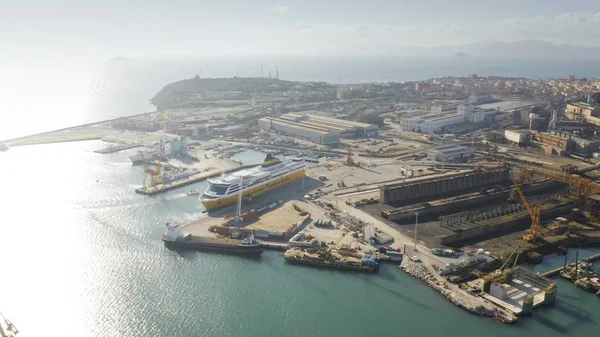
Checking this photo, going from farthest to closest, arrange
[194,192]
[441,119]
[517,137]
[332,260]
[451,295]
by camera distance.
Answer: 1. [441,119]
2. [517,137]
3. [194,192]
4. [332,260]
5. [451,295]

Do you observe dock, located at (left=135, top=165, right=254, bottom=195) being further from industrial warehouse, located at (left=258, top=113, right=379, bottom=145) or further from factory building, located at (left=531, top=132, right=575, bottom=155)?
factory building, located at (left=531, top=132, right=575, bottom=155)

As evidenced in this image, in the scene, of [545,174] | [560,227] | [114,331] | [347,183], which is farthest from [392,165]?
[114,331]

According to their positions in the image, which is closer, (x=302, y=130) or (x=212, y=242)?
(x=212, y=242)

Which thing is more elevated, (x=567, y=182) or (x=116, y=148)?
(x=116, y=148)

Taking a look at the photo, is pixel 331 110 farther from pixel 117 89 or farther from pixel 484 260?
pixel 117 89

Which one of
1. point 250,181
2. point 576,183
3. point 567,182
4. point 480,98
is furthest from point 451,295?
point 480,98

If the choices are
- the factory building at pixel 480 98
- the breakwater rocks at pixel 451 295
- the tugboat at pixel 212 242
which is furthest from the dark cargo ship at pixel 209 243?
the factory building at pixel 480 98

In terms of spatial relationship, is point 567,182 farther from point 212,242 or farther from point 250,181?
point 212,242

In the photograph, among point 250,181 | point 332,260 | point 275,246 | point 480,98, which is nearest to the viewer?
point 332,260
